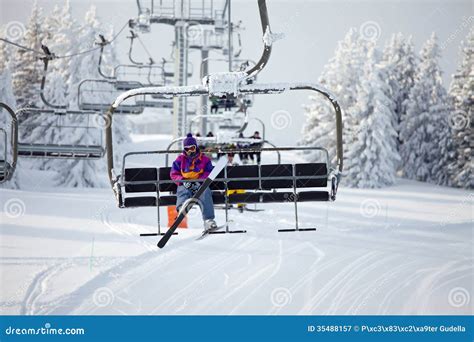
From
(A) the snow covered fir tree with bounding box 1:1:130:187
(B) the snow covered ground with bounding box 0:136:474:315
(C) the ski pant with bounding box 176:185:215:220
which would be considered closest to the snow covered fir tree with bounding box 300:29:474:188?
(A) the snow covered fir tree with bounding box 1:1:130:187

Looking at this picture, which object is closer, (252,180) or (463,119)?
(252,180)

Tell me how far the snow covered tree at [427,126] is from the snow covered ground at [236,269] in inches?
741

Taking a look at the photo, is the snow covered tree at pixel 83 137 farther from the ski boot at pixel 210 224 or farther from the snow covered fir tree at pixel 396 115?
the ski boot at pixel 210 224

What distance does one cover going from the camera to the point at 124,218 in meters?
18.1

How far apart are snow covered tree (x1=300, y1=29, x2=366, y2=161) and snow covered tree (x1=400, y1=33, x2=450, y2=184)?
4499 mm

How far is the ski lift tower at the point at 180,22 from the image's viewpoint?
1884cm

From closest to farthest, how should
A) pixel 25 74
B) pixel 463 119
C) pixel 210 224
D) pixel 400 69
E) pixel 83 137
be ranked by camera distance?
1. pixel 210 224
2. pixel 83 137
3. pixel 463 119
4. pixel 25 74
5. pixel 400 69

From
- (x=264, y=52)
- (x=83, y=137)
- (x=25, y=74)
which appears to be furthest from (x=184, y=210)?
(x=25, y=74)

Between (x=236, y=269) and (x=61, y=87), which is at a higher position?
(x=61, y=87)

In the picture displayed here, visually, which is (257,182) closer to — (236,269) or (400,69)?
(236,269)

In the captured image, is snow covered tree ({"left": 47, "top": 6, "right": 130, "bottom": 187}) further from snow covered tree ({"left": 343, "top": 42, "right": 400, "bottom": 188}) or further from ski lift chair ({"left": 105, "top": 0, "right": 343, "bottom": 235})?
ski lift chair ({"left": 105, "top": 0, "right": 343, "bottom": 235})

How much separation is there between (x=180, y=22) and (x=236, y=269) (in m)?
12.8

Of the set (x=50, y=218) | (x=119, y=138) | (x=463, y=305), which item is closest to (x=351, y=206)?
(x=50, y=218)

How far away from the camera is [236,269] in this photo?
9.82 metres
